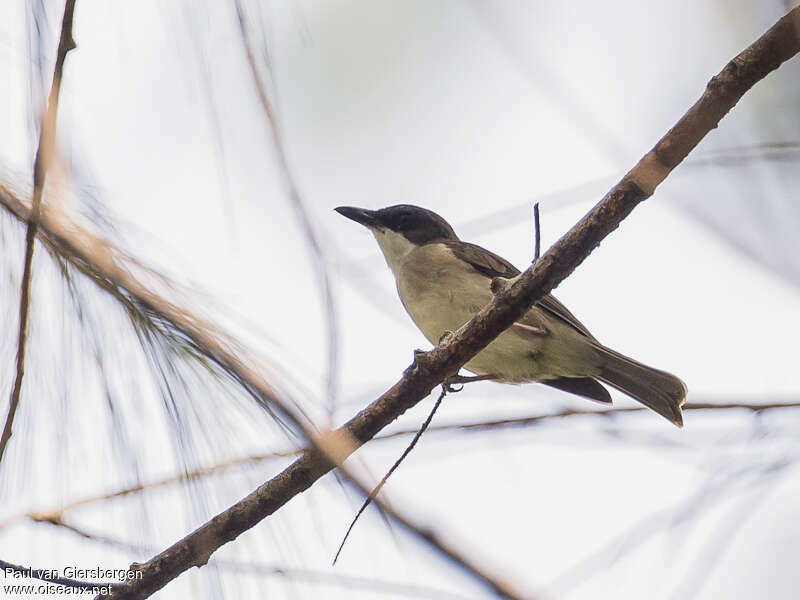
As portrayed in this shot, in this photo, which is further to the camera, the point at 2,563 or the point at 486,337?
the point at 486,337

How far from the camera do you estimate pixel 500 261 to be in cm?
557

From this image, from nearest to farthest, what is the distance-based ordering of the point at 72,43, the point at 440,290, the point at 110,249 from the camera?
the point at 72,43, the point at 110,249, the point at 440,290

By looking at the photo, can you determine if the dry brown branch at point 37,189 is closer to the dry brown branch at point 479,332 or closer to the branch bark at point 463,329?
the branch bark at point 463,329

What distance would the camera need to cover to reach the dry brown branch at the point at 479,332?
7.39 feet

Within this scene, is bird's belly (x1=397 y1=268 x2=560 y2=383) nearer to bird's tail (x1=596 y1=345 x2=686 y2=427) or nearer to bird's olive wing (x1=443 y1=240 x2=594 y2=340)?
bird's olive wing (x1=443 y1=240 x2=594 y2=340)

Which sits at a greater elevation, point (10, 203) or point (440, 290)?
point (440, 290)

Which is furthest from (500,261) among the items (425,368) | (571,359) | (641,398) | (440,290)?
(425,368)

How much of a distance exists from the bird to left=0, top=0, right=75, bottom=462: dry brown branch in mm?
2526

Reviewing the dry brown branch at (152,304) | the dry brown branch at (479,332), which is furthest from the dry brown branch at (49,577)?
the dry brown branch at (152,304)

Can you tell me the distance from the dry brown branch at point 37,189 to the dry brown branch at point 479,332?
2.22 feet

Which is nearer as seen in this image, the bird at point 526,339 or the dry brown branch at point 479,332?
the dry brown branch at point 479,332

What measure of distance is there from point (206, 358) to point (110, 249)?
357 mm

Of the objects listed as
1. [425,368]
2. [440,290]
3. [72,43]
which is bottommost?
[425,368]

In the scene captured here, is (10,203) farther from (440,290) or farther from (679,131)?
(440,290)
